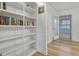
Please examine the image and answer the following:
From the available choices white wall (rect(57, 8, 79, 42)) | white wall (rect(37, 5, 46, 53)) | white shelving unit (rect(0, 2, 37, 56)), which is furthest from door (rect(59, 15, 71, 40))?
white shelving unit (rect(0, 2, 37, 56))

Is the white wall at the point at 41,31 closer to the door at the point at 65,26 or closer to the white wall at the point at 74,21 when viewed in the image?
the door at the point at 65,26

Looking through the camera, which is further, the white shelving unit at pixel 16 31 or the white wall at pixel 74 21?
the white wall at pixel 74 21

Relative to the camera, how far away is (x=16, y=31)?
203 centimetres

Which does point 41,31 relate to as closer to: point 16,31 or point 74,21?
point 16,31

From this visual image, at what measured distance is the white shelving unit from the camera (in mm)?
1694

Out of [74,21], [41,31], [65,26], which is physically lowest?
[41,31]

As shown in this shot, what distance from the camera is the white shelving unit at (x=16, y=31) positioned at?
169 cm

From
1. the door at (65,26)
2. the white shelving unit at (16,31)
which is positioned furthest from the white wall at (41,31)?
the door at (65,26)

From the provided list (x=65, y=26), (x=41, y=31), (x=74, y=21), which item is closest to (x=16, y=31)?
(x=41, y=31)

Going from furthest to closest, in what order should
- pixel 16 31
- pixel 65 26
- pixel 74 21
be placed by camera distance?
pixel 74 21 → pixel 65 26 → pixel 16 31

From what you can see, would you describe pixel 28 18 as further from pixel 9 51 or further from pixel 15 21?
pixel 9 51

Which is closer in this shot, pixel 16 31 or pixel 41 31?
pixel 16 31

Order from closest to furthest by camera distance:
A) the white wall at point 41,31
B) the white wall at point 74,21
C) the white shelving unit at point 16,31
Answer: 1. the white shelving unit at point 16,31
2. the white wall at point 41,31
3. the white wall at point 74,21

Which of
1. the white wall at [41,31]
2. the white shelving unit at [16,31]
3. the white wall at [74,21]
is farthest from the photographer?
the white wall at [74,21]
